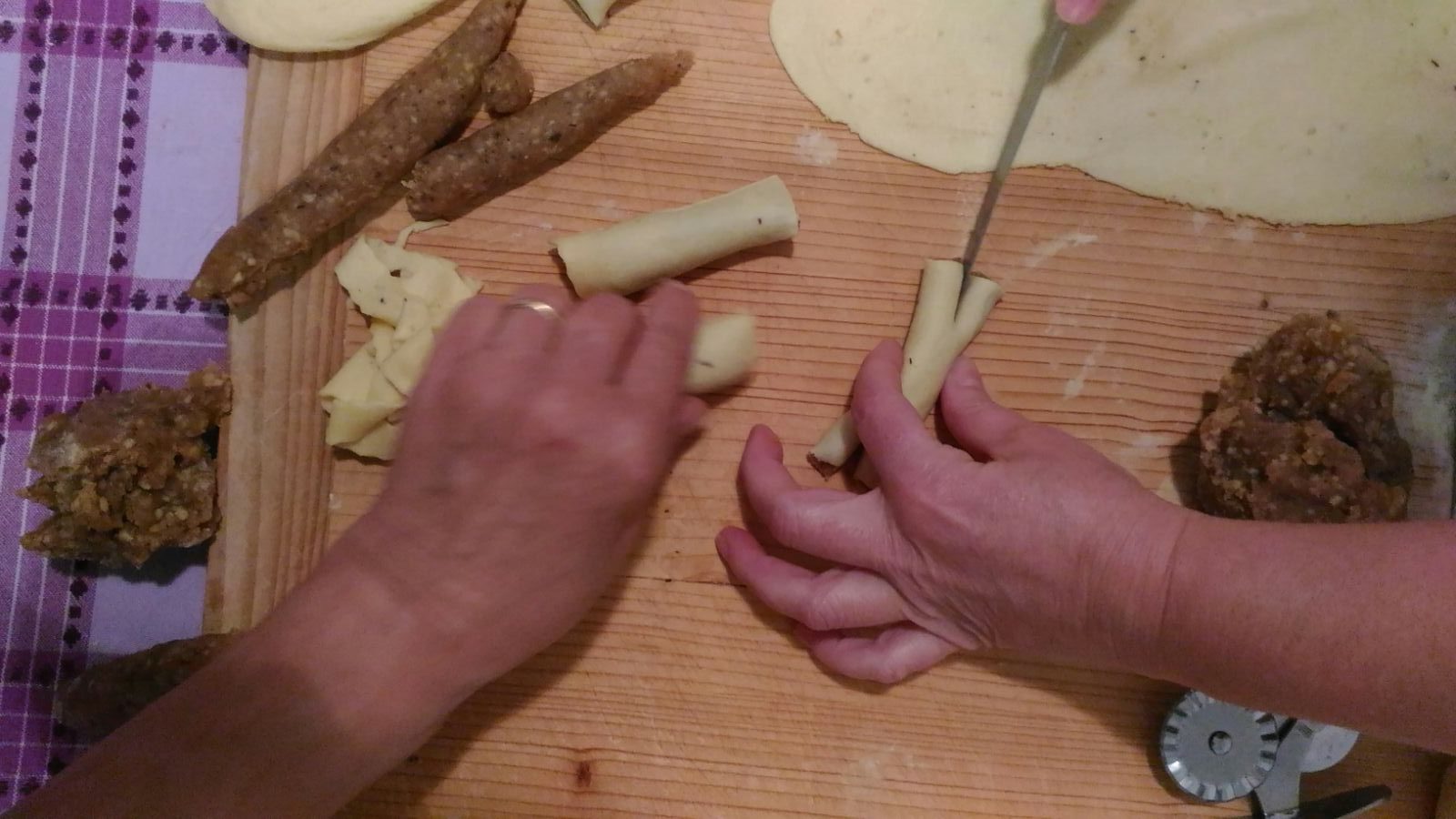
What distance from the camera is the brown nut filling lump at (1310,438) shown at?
3.86ft

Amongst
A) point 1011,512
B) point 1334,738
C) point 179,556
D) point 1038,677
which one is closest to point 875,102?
point 1011,512

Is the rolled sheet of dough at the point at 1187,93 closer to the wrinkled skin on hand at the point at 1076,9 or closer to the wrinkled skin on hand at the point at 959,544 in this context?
the wrinkled skin on hand at the point at 1076,9

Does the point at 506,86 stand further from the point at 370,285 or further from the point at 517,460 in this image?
the point at 517,460

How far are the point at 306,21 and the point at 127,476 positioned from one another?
729 mm

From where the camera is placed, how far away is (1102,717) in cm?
135

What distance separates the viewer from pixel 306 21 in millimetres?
1344

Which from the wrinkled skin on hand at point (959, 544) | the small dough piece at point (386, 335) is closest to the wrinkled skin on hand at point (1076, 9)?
the wrinkled skin on hand at point (959, 544)

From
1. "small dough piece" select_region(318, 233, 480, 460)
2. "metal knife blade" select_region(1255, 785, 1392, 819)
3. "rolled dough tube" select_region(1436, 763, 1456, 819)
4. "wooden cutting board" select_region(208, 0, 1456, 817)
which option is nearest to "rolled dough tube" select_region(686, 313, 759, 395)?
"wooden cutting board" select_region(208, 0, 1456, 817)

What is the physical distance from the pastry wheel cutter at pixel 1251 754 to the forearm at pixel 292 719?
3.39 feet

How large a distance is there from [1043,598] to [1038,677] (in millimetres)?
268

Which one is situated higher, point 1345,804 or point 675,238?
point 675,238

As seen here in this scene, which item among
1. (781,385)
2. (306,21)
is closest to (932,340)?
(781,385)

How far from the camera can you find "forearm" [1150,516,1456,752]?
0.94 m

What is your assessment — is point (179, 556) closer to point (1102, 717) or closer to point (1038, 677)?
point (1038, 677)
